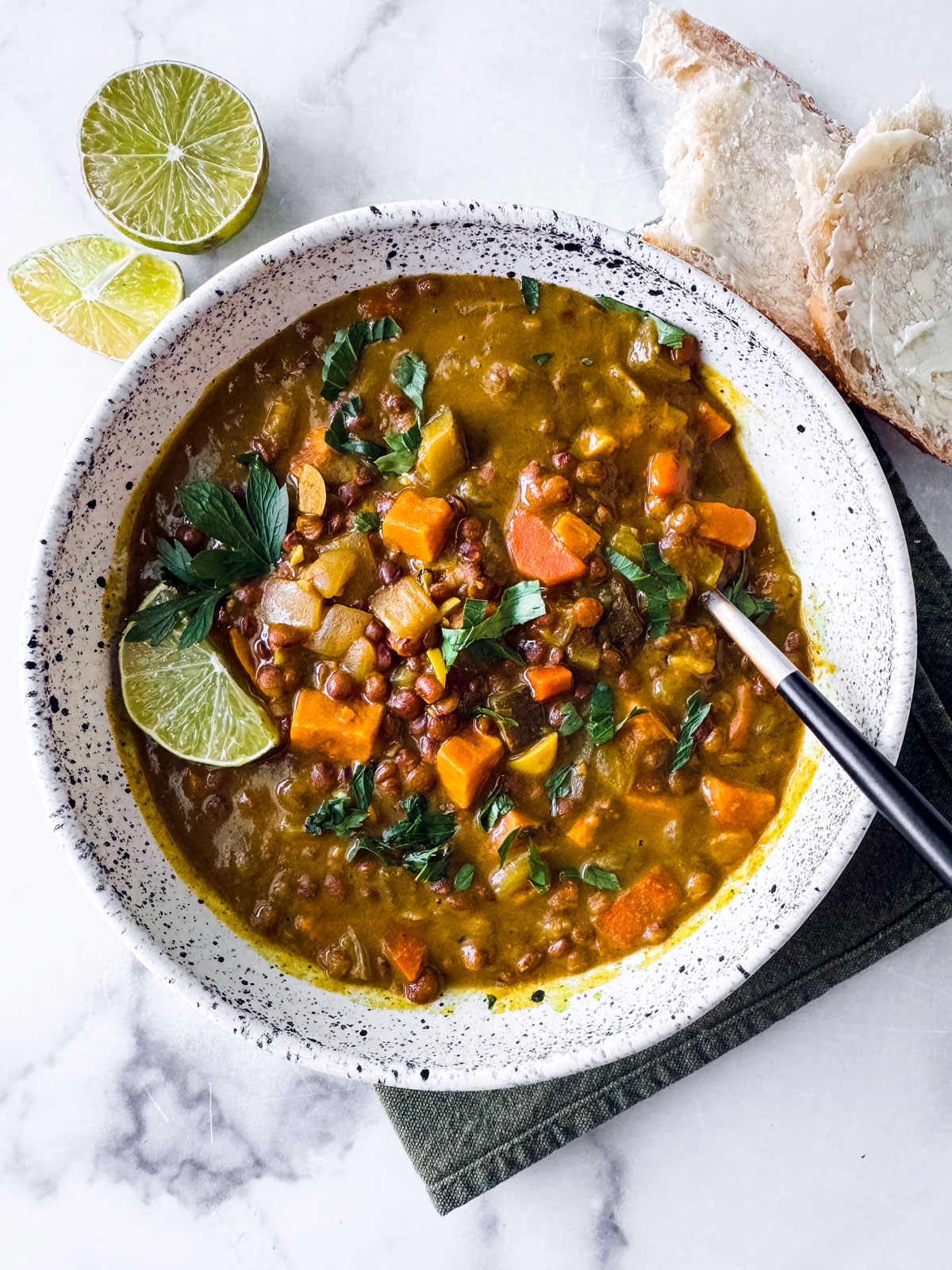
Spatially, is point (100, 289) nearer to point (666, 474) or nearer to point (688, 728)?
point (666, 474)

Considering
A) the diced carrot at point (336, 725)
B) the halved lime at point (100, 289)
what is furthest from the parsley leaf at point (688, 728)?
the halved lime at point (100, 289)

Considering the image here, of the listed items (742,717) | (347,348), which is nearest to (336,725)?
(347,348)

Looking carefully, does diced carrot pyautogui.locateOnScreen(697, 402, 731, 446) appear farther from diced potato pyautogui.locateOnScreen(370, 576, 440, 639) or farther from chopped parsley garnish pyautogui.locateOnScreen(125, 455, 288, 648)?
chopped parsley garnish pyautogui.locateOnScreen(125, 455, 288, 648)

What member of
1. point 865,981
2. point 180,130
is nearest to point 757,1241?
point 865,981

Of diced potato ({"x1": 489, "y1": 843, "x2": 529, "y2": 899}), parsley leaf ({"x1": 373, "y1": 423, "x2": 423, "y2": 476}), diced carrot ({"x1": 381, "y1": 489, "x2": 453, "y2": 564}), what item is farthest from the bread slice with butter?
diced potato ({"x1": 489, "y1": 843, "x2": 529, "y2": 899})

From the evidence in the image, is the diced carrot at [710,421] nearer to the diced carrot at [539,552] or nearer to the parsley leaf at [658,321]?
the parsley leaf at [658,321]

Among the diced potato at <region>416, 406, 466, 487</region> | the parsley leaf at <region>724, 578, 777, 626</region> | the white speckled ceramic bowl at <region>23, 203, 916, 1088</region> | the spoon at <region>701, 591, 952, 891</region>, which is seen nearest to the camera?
the spoon at <region>701, 591, 952, 891</region>
